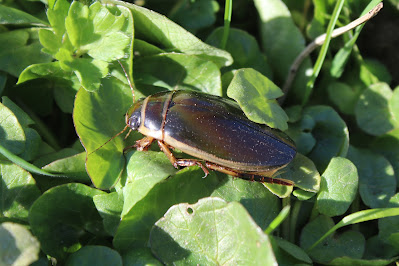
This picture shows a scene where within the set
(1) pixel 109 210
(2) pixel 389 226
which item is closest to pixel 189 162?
(1) pixel 109 210

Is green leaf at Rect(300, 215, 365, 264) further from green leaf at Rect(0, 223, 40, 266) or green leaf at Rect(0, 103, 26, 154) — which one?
green leaf at Rect(0, 103, 26, 154)

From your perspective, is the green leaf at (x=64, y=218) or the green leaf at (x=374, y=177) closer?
the green leaf at (x=64, y=218)

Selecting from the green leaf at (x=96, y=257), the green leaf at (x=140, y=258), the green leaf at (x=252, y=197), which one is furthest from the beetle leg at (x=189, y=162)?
the green leaf at (x=96, y=257)

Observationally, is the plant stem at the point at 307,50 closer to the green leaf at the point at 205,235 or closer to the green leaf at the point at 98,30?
the green leaf at the point at 98,30

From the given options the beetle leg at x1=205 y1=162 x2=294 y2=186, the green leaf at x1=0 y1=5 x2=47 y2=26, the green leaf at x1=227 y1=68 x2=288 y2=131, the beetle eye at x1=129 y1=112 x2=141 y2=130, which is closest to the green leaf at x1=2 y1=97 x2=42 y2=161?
the green leaf at x1=0 y1=5 x2=47 y2=26

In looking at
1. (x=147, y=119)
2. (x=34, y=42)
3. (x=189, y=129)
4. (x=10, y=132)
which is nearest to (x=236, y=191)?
(x=189, y=129)

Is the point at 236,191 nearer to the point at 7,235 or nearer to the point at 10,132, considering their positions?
the point at 7,235

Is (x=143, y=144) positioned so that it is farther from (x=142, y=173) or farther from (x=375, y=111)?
A: (x=375, y=111)
